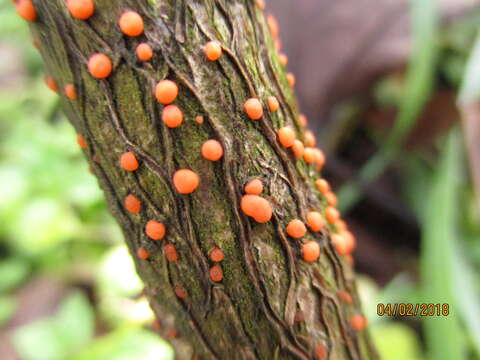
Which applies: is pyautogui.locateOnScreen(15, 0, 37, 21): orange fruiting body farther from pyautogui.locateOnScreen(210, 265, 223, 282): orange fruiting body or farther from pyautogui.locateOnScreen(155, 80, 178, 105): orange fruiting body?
pyautogui.locateOnScreen(210, 265, 223, 282): orange fruiting body

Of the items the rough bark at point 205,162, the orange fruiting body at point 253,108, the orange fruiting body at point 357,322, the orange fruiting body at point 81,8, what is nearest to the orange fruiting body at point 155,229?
the rough bark at point 205,162

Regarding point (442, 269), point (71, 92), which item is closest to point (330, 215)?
point (71, 92)

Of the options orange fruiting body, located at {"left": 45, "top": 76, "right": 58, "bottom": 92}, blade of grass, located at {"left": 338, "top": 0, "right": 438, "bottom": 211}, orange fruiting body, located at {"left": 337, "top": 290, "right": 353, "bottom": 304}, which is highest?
blade of grass, located at {"left": 338, "top": 0, "right": 438, "bottom": 211}

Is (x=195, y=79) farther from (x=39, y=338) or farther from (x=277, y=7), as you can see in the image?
(x=277, y=7)

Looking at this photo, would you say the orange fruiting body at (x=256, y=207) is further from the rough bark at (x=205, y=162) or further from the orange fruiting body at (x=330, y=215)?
the orange fruiting body at (x=330, y=215)

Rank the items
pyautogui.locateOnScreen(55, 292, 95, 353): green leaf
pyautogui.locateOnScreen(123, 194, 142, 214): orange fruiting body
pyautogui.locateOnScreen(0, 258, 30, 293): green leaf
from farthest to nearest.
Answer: pyautogui.locateOnScreen(0, 258, 30, 293): green leaf < pyautogui.locateOnScreen(55, 292, 95, 353): green leaf < pyautogui.locateOnScreen(123, 194, 142, 214): orange fruiting body

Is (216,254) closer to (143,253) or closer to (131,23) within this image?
(143,253)

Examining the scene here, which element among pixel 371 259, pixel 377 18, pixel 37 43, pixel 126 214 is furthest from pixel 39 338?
pixel 377 18

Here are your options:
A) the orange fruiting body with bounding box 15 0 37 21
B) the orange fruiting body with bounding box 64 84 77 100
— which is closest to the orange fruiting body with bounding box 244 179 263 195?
the orange fruiting body with bounding box 64 84 77 100
